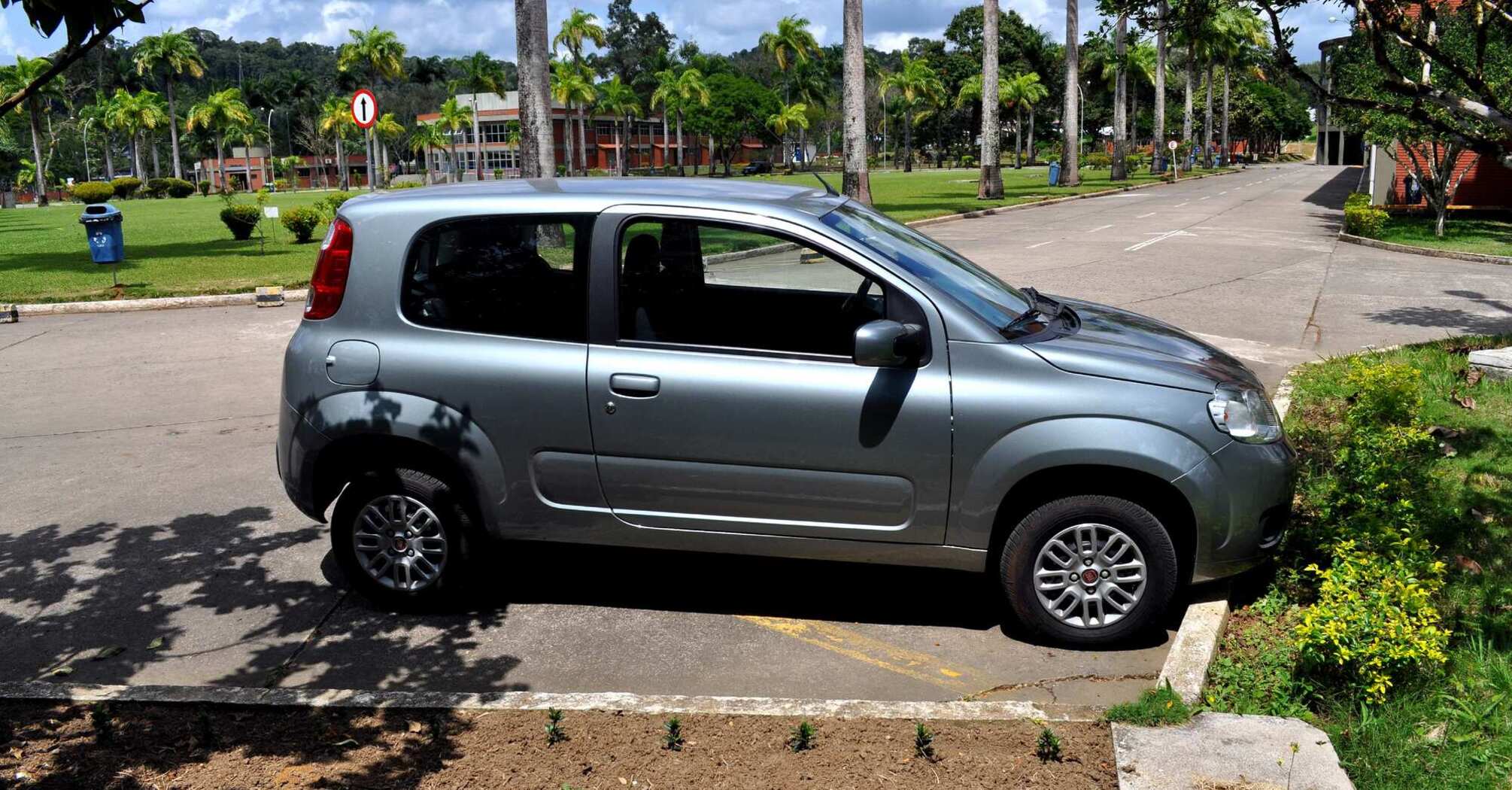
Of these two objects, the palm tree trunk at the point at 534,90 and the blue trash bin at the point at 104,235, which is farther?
the palm tree trunk at the point at 534,90

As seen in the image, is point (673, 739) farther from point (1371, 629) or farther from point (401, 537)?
point (1371, 629)

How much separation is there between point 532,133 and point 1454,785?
18.7 metres

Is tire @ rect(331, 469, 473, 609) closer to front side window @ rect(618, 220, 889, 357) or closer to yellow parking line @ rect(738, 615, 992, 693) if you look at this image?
front side window @ rect(618, 220, 889, 357)

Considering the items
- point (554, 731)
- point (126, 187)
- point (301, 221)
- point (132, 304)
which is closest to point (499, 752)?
point (554, 731)

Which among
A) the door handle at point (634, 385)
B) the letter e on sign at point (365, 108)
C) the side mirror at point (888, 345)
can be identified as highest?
the letter e on sign at point (365, 108)

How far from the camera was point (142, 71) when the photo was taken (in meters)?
99.9

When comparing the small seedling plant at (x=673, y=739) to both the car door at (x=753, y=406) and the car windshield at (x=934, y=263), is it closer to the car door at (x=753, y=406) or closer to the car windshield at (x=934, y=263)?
the car door at (x=753, y=406)

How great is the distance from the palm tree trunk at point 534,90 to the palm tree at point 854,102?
8.35 meters

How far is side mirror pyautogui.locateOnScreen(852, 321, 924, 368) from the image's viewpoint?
15.2ft

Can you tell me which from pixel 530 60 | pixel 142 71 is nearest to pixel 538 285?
pixel 530 60

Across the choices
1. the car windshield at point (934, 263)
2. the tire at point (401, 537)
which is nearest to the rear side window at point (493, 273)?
the tire at point (401, 537)

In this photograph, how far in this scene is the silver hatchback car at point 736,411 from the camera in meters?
4.78

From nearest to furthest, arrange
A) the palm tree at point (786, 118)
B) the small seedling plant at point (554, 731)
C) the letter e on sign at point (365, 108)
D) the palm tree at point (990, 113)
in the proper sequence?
the small seedling plant at point (554, 731)
the letter e on sign at point (365, 108)
the palm tree at point (990, 113)
the palm tree at point (786, 118)

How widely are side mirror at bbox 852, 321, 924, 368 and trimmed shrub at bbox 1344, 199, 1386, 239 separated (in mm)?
21712
